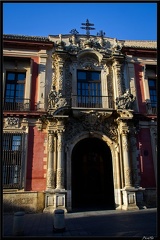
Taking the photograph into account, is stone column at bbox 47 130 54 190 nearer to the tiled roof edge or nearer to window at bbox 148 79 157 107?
the tiled roof edge

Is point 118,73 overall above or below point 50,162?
above

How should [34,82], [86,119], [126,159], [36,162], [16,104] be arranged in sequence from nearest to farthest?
1. [36,162]
2. [126,159]
3. [86,119]
4. [16,104]
5. [34,82]

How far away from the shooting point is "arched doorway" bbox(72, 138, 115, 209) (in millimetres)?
11867

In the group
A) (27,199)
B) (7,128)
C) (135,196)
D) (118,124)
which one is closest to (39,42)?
(7,128)

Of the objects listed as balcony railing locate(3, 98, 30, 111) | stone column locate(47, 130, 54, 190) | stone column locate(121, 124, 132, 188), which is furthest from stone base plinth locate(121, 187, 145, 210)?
balcony railing locate(3, 98, 30, 111)

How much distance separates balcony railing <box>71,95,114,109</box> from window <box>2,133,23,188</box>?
143 inches

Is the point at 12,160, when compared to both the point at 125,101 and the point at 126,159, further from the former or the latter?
the point at 125,101

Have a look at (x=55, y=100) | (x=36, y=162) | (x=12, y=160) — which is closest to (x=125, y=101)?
(x=55, y=100)

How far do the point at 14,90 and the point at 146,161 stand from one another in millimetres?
8524

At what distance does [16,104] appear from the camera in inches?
452

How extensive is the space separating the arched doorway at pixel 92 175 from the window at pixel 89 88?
2165 mm

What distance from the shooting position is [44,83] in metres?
11.9

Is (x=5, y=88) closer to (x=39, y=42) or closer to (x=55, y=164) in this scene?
(x=39, y=42)

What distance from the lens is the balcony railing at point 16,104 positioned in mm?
11312
